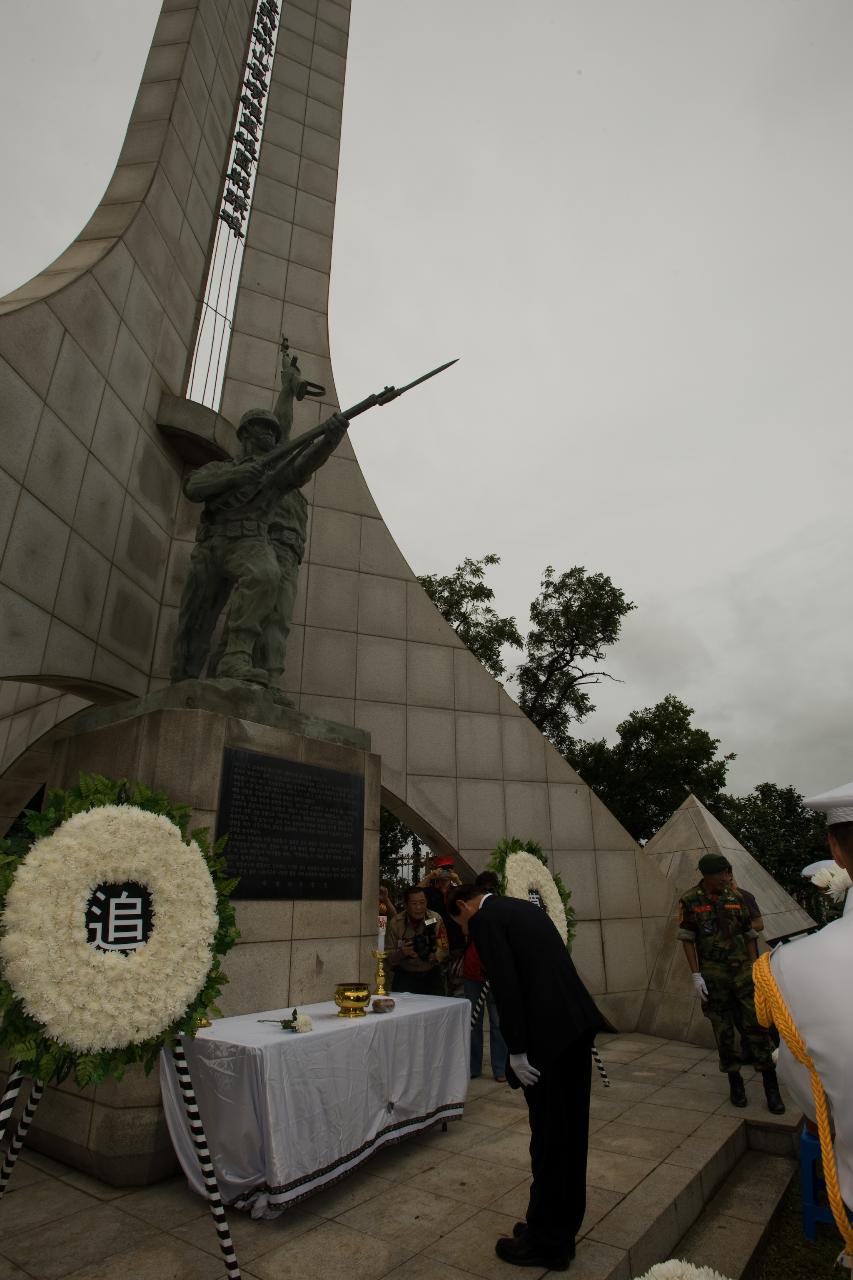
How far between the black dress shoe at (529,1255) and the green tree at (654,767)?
72.2 ft

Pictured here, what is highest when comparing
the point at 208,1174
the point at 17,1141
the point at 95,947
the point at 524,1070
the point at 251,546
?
the point at 251,546

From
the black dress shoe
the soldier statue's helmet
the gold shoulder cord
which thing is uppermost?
the soldier statue's helmet

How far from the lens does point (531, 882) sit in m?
6.92

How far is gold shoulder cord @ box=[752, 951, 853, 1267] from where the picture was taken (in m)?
1.46

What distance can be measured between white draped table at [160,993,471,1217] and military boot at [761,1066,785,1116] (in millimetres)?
2592

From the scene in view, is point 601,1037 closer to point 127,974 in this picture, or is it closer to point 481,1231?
point 481,1231

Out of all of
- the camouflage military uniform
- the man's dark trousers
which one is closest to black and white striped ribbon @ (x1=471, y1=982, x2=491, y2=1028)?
the camouflage military uniform

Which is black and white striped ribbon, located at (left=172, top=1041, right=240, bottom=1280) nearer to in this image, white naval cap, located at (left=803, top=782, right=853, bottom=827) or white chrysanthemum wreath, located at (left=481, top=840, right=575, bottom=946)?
white naval cap, located at (left=803, top=782, right=853, bottom=827)

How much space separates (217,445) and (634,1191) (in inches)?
335

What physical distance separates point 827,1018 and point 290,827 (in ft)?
14.1

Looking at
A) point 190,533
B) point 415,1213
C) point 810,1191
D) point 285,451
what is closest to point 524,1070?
point 415,1213

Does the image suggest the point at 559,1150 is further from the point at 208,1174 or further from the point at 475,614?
the point at 475,614

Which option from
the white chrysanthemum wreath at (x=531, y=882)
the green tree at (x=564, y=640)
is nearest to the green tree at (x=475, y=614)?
the green tree at (x=564, y=640)

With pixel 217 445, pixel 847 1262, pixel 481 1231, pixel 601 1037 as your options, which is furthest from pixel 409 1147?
pixel 217 445
